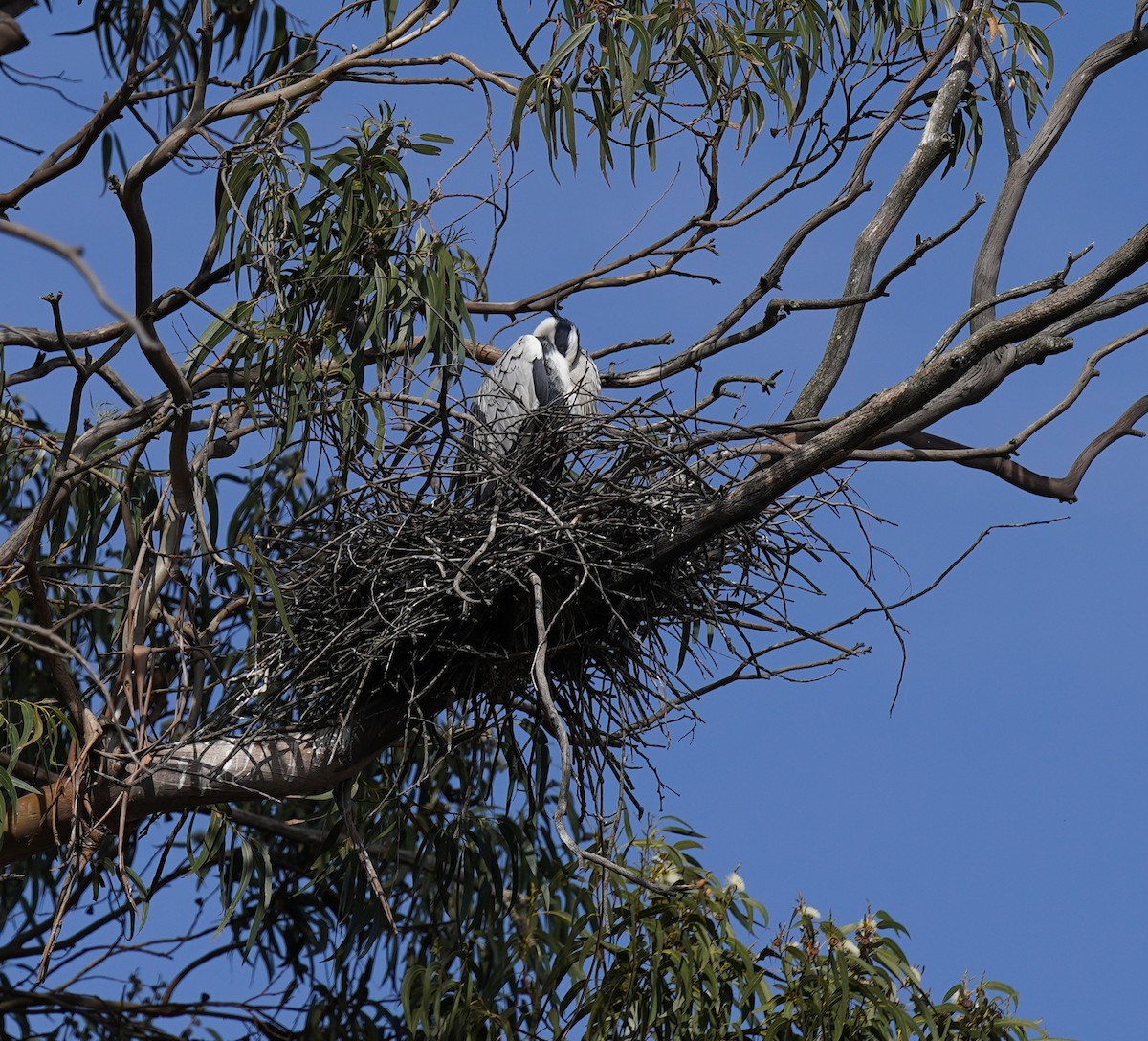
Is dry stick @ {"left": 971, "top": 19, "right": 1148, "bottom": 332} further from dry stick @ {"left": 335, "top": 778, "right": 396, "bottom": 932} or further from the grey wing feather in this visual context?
dry stick @ {"left": 335, "top": 778, "right": 396, "bottom": 932}

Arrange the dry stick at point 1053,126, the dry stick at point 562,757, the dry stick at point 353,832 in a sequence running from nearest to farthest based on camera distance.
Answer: the dry stick at point 562,757
the dry stick at point 353,832
the dry stick at point 1053,126

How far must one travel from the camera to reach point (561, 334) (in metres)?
3.70

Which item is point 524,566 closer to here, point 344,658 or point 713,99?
point 344,658

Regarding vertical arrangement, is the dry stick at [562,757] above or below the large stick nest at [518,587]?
below

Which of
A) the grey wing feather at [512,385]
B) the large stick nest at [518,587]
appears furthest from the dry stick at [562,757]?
the grey wing feather at [512,385]

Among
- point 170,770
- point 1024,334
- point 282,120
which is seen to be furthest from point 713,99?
point 170,770

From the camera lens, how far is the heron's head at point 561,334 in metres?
3.66

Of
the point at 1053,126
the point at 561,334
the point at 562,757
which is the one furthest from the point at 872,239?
the point at 562,757

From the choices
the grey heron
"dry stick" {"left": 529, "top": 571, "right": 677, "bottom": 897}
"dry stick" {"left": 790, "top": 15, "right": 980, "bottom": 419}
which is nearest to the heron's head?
the grey heron

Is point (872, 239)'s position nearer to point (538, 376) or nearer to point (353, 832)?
point (538, 376)

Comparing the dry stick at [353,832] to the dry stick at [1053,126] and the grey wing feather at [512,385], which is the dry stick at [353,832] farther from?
the dry stick at [1053,126]

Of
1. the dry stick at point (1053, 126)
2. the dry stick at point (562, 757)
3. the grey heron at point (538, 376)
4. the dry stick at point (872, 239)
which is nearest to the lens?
the dry stick at point (562, 757)

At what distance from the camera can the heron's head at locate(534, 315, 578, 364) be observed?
3.66 metres

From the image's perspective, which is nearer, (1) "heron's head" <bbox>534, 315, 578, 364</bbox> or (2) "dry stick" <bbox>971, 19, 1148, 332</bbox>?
(2) "dry stick" <bbox>971, 19, 1148, 332</bbox>
